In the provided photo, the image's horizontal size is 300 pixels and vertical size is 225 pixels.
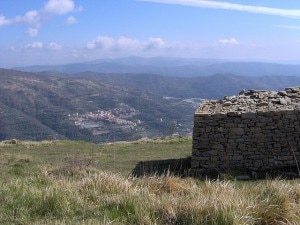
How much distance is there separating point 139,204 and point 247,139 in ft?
31.9

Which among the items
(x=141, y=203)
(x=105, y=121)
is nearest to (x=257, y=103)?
(x=141, y=203)

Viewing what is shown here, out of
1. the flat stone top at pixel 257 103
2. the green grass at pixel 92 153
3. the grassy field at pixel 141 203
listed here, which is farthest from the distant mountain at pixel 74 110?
the grassy field at pixel 141 203

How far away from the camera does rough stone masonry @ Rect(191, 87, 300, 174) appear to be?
1535 cm

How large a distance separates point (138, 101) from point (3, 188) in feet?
517

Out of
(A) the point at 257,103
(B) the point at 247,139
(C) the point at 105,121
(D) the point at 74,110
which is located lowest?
(D) the point at 74,110

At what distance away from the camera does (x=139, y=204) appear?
20.7 feet

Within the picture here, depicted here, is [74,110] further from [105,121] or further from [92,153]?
[92,153]

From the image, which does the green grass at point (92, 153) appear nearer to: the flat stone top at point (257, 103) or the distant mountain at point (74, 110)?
the flat stone top at point (257, 103)

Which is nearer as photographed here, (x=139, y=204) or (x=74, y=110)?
(x=139, y=204)

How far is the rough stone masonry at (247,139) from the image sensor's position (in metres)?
15.4

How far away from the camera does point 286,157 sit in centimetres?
1534

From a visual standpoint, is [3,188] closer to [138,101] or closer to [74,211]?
[74,211]

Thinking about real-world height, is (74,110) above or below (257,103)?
below

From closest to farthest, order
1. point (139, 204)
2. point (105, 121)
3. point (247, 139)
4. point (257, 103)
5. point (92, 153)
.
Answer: point (139, 204) → point (247, 139) → point (257, 103) → point (92, 153) → point (105, 121)
